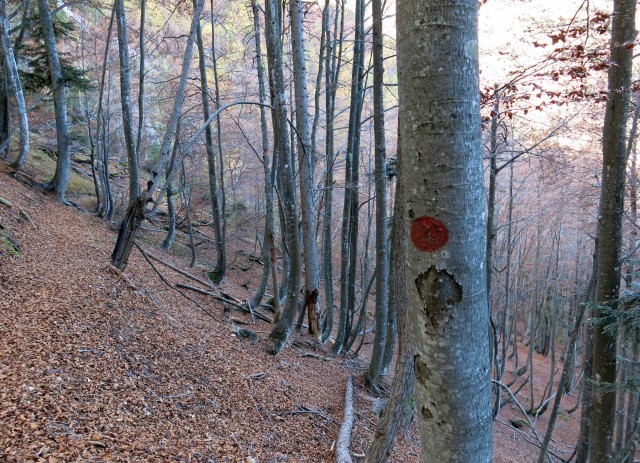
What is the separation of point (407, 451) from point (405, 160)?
5216mm

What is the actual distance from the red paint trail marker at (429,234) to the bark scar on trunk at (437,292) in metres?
0.06

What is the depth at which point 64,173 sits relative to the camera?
388 inches

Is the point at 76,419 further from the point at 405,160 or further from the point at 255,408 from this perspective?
the point at 405,160

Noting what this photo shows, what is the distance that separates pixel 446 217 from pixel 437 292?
0.21 m

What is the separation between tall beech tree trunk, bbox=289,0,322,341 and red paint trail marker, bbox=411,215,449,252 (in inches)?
184

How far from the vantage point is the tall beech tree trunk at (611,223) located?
4.25 m

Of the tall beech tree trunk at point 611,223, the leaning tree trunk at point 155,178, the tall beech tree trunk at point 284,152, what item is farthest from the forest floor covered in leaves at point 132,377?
the tall beech tree trunk at point 611,223

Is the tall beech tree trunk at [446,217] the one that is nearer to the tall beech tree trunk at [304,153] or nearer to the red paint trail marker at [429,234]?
the red paint trail marker at [429,234]

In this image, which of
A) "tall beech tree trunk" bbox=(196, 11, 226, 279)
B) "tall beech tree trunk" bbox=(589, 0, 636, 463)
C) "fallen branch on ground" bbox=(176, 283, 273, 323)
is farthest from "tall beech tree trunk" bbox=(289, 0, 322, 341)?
"tall beech tree trunk" bbox=(589, 0, 636, 463)

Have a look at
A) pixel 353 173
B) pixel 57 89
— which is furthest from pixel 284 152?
pixel 57 89

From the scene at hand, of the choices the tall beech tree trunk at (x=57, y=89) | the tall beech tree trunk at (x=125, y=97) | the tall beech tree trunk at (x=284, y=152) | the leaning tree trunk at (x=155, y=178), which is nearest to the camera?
the leaning tree trunk at (x=155, y=178)

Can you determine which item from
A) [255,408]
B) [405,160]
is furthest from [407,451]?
[405,160]

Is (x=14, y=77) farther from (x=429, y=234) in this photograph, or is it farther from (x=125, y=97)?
(x=429, y=234)

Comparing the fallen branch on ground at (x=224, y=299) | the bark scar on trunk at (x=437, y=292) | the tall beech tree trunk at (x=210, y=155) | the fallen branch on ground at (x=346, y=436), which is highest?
the tall beech tree trunk at (x=210, y=155)
